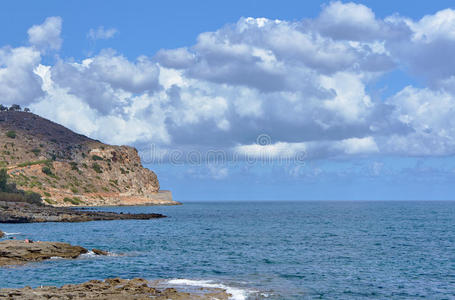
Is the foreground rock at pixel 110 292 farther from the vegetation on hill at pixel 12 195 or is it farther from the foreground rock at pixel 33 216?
the vegetation on hill at pixel 12 195

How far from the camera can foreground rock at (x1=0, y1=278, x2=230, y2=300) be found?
89.7 ft

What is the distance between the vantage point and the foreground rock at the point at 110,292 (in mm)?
27328

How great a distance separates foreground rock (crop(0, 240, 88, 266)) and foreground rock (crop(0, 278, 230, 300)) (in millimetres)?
15362

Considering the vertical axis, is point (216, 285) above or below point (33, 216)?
below

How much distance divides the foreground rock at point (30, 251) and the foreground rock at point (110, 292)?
15.4 metres

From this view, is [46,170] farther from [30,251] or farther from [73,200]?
[30,251]

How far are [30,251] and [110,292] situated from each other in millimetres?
20596

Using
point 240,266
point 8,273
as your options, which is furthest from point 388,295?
point 8,273

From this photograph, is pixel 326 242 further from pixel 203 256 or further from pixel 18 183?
pixel 18 183

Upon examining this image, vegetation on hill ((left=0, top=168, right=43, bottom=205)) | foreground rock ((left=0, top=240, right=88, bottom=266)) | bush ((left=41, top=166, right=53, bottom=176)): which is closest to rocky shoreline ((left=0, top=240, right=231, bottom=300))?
foreground rock ((left=0, top=240, right=88, bottom=266))

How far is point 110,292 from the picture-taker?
29.1m

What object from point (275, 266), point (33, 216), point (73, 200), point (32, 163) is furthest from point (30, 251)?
point (32, 163)

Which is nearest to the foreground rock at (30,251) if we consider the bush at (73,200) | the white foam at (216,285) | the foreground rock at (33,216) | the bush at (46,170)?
the white foam at (216,285)

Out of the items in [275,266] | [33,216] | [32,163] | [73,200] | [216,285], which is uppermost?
[32,163]
